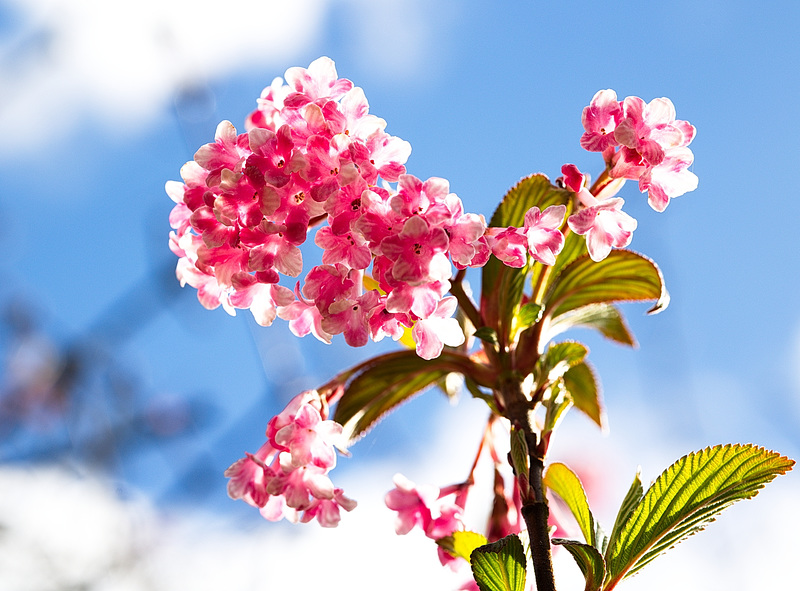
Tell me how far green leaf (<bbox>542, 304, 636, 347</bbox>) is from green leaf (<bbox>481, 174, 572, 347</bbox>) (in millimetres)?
134

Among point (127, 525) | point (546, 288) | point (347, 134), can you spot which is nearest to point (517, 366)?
point (546, 288)

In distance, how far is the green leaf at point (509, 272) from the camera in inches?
37.5

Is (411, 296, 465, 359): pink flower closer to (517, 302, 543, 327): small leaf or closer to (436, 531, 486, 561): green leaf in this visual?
(517, 302, 543, 327): small leaf

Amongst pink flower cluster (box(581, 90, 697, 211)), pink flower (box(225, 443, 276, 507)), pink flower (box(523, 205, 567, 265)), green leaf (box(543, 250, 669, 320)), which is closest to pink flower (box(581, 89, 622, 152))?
pink flower cluster (box(581, 90, 697, 211))

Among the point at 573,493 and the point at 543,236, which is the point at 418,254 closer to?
the point at 543,236

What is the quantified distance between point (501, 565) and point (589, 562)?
0.30 ft

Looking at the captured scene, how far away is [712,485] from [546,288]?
0.35 metres

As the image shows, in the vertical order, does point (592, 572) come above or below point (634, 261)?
below

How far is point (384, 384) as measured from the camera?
41.2 inches

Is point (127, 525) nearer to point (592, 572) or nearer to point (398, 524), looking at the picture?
point (398, 524)

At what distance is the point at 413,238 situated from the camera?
2.34 feet

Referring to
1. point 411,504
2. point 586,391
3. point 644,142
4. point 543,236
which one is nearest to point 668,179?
point 644,142

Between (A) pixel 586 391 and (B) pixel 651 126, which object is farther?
(A) pixel 586 391

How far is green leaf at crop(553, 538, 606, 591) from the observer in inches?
29.1
